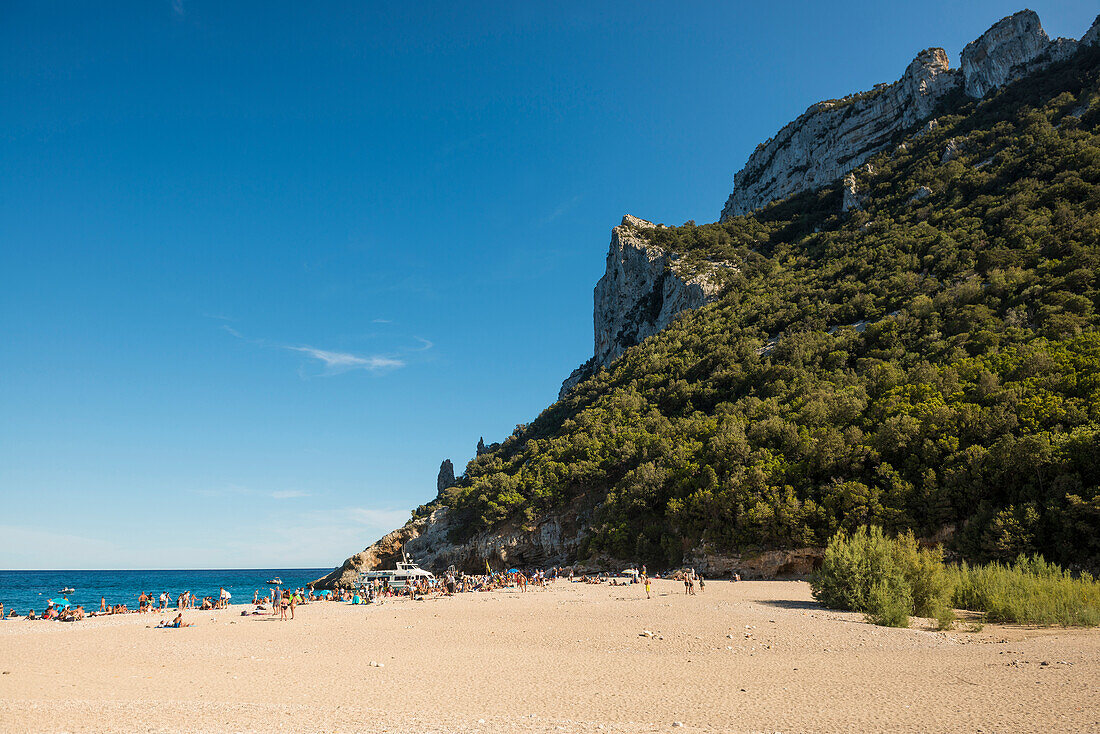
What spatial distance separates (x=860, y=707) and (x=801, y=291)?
59.8 m

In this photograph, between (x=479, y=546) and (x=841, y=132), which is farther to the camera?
(x=841, y=132)

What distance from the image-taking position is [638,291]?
88.3 meters

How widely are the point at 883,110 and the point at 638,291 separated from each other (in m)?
48.3

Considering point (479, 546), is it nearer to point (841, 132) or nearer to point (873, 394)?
point (873, 394)

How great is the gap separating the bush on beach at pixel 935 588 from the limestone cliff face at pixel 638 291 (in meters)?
57.4

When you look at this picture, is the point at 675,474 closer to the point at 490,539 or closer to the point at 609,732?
the point at 490,539

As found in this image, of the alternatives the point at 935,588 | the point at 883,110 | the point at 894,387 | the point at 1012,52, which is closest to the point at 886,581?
the point at 935,588

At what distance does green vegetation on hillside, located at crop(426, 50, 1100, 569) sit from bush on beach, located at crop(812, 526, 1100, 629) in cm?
606

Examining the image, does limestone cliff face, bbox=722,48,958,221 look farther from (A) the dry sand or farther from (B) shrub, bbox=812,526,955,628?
(A) the dry sand

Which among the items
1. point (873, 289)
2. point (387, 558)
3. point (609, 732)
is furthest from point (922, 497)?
point (387, 558)

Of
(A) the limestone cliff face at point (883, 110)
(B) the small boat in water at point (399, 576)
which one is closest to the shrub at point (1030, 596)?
(B) the small boat in water at point (399, 576)

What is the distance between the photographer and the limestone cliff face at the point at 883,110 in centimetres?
7769

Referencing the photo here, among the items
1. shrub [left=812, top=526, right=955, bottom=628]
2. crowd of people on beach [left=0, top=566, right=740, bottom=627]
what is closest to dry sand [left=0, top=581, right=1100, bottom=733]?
shrub [left=812, top=526, right=955, bottom=628]

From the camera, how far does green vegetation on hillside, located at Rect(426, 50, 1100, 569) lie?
2659 centimetres
